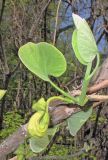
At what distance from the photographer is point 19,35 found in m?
3.35

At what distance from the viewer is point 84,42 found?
0.89ft

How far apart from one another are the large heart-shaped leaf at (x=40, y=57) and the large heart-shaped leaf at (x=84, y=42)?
1cm

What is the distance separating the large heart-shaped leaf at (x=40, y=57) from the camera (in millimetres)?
265

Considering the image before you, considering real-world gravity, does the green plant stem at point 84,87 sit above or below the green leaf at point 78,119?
above

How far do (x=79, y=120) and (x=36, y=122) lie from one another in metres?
0.04

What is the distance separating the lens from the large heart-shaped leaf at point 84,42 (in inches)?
10.7

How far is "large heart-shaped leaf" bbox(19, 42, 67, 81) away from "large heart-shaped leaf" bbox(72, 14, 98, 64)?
1 centimetres

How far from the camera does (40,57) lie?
27 cm

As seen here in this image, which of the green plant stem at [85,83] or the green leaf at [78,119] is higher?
the green plant stem at [85,83]

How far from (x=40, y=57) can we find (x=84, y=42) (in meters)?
0.03

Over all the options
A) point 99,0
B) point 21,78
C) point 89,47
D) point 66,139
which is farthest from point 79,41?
point 21,78

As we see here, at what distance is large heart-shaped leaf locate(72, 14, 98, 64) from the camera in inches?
10.7

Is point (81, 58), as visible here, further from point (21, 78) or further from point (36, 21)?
point (21, 78)

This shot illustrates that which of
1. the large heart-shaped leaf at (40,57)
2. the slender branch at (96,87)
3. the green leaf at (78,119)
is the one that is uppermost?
the large heart-shaped leaf at (40,57)
